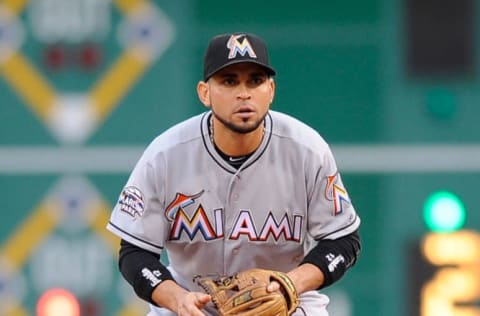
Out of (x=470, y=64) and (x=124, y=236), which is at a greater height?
(x=470, y=64)

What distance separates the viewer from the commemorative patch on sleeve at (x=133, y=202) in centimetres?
801

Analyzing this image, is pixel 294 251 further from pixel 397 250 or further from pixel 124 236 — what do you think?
pixel 397 250

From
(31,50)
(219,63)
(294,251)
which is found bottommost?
(294,251)

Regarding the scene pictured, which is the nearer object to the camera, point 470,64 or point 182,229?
point 182,229

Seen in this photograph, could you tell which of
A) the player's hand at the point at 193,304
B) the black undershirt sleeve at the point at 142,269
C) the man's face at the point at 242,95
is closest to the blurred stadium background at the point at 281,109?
the black undershirt sleeve at the point at 142,269

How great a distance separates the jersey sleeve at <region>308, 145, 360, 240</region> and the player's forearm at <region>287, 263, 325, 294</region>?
166 mm

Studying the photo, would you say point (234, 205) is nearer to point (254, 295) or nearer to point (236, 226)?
point (236, 226)

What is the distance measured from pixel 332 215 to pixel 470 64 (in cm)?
377

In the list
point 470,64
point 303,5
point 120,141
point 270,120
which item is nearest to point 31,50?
point 120,141

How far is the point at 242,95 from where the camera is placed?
25.5 feet

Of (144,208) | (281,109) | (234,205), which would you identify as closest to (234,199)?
(234,205)

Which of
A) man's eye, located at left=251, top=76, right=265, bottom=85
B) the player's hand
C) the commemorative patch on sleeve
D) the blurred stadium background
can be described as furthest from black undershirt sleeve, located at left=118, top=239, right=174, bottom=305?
the blurred stadium background

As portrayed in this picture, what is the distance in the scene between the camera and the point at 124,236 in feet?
26.5

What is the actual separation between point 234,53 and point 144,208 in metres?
0.65
